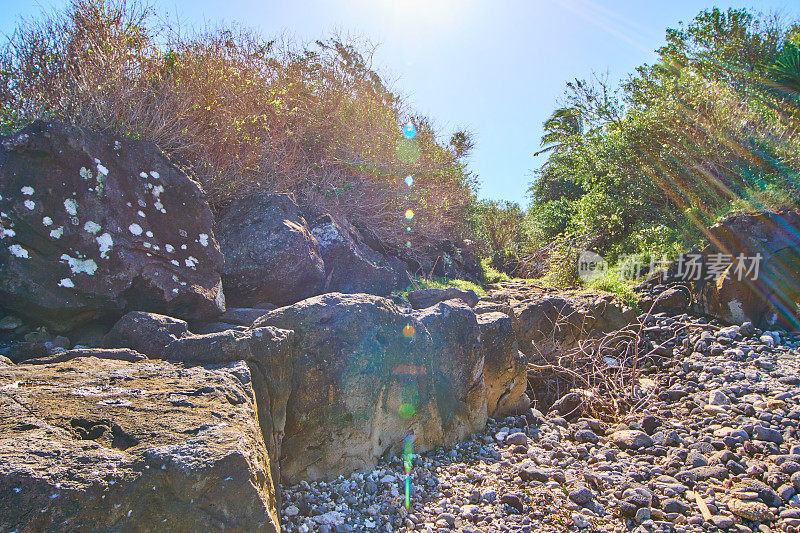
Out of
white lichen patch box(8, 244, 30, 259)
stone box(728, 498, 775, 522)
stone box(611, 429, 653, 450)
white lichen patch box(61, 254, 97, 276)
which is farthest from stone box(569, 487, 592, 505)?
white lichen patch box(8, 244, 30, 259)

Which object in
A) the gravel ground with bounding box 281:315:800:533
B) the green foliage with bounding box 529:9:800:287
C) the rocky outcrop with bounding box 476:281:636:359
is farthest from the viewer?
the green foliage with bounding box 529:9:800:287

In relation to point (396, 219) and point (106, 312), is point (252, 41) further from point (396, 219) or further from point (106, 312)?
point (106, 312)

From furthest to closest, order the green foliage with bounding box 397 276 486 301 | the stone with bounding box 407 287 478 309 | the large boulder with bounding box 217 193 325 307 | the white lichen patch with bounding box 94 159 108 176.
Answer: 1. the green foliage with bounding box 397 276 486 301
2. the stone with bounding box 407 287 478 309
3. the large boulder with bounding box 217 193 325 307
4. the white lichen patch with bounding box 94 159 108 176

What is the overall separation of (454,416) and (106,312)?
111 inches

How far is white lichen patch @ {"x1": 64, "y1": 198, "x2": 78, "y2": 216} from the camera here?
3.65 metres

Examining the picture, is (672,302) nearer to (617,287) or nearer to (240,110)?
(617,287)

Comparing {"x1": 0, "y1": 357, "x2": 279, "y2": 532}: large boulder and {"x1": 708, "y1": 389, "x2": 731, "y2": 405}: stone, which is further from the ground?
{"x1": 0, "y1": 357, "x2": 279, "y2": 532}: large boulder

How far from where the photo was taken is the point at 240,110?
266 inches

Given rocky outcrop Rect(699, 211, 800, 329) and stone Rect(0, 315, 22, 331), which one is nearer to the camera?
stone Rect(0, 315, 22, 331)

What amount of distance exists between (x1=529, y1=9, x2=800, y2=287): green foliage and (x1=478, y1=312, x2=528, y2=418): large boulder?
5655 millimetres

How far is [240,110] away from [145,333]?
171 inches

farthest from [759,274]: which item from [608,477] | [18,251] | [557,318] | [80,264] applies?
[18,251]

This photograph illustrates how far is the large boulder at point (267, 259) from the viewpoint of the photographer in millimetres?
4891

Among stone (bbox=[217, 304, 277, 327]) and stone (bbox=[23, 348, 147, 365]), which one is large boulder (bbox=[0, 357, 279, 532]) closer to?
stone (bbox=[23, 348, 147, 365])
